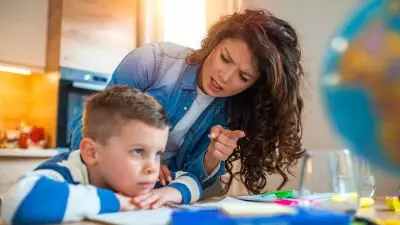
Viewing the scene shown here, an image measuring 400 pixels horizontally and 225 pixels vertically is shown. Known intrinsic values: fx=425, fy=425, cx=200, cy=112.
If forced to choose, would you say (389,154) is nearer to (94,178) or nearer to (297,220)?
(297,220)

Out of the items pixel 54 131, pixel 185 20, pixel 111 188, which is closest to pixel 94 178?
pixel 111 188

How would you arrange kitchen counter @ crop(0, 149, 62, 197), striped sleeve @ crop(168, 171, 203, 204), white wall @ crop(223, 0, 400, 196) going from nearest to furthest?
striped sleeve @ crop(168, 171, 203, 204) < white wall @ crop(223, 0, 400, 196) < kitchen counter @ crop(0, 149, 62, 197)

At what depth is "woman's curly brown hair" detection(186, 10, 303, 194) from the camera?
4.02 ft

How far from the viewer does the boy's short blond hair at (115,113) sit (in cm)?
79

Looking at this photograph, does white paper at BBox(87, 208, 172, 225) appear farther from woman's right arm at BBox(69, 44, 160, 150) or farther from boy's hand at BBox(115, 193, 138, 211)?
woman's right arm at BBox(69, 44, 160, 150)

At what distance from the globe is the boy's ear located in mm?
436

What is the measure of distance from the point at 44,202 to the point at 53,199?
0.6 inches

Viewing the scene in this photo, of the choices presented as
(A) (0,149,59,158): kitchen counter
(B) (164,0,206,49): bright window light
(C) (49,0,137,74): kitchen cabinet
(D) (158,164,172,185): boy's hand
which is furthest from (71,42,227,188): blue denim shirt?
(C) (49,0,137,74): kitchen cabinet

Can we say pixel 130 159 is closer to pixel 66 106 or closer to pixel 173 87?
pixel 173 87

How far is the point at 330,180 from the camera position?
0.61 m

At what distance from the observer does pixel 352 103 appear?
54cm

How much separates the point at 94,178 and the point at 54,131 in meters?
1.93

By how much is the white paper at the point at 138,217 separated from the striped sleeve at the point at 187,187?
0.18 meters

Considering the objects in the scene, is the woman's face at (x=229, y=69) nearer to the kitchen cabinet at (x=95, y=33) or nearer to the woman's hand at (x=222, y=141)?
the woman's hand at (x=222, y=141)
